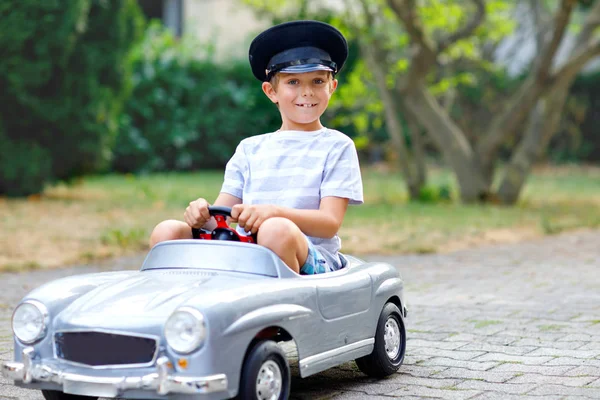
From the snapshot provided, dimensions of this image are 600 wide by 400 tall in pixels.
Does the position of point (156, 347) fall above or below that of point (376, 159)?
below

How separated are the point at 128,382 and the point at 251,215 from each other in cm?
96

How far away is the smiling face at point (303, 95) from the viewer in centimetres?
460

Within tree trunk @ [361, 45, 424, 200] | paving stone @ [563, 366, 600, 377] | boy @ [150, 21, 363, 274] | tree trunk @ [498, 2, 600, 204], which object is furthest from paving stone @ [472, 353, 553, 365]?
tree trunk @ [361, 45, 424, 200]

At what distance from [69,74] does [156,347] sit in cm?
1072

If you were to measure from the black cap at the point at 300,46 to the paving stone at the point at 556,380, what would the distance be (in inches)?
65.6

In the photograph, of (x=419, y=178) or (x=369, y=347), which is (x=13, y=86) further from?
(x=369, y=347)

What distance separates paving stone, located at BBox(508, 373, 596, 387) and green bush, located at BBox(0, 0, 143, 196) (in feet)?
32.8

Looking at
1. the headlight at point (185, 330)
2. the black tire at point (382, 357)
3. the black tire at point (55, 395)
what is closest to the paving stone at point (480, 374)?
the black tire at point (382, 357)

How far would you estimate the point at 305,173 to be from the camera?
453 centimetres

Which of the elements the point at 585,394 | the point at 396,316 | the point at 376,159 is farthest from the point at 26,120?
the point at 376,159

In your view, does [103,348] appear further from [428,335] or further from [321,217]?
[428,335]

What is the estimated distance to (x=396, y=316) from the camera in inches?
189

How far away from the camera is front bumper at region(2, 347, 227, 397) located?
135 inches

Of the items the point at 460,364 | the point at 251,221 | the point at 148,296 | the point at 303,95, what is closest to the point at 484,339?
the point at 460,364
